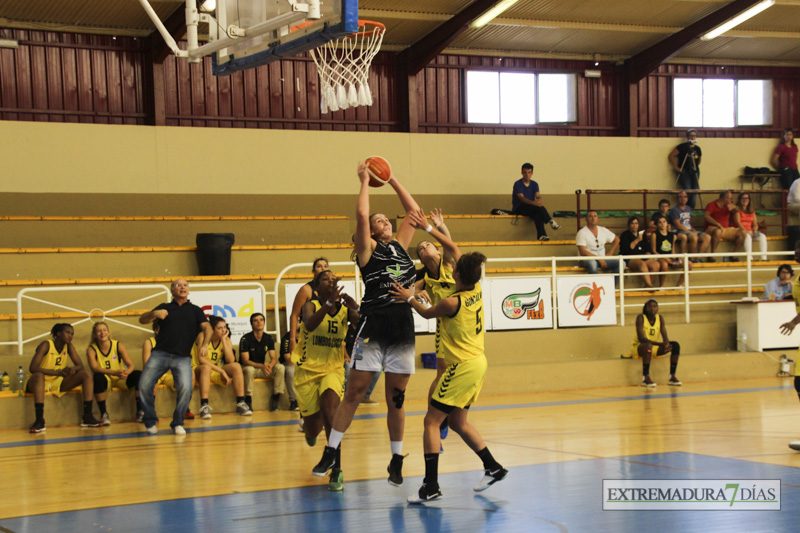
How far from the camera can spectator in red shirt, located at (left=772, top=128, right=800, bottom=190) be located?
19938 millimetres

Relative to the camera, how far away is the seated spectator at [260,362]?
11.3 metres

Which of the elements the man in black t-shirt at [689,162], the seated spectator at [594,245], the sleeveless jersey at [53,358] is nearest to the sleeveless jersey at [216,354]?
the sleeveless jersey at [53,358]

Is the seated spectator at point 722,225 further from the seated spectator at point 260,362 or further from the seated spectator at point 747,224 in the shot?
the seated spectator at point 260,362

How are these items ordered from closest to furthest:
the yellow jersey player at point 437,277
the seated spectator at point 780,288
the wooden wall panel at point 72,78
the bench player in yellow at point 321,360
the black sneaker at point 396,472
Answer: the black sneaker at point 396,472 → the yellow jersey player at point 437,277 → the bench player in yellow at point 321,360 → the seated spectator at point 780,288 → the wooden wall panel at point 72,78

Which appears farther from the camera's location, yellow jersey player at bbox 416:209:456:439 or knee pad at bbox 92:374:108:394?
knee pad at bbox 92:374:108:394

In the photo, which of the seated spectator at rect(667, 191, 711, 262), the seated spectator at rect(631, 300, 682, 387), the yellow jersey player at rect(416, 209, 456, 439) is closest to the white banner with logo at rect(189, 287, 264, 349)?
the yellow jersey player at rect(416, 209, 456, 439)

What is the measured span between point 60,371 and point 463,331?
246 inches

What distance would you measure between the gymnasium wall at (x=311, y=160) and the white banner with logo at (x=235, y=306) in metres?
5.26

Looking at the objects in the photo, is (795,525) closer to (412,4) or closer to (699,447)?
(699,447)

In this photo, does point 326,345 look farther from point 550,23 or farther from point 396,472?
point 550,23

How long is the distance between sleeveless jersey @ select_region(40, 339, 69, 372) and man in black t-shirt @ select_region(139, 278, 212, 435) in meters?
1.27

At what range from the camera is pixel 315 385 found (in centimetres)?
678

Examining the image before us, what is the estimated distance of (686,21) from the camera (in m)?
18.2

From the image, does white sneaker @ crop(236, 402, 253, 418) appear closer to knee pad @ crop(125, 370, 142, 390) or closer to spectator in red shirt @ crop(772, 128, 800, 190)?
knee pad @ crop(125, 370, 142, 390)
